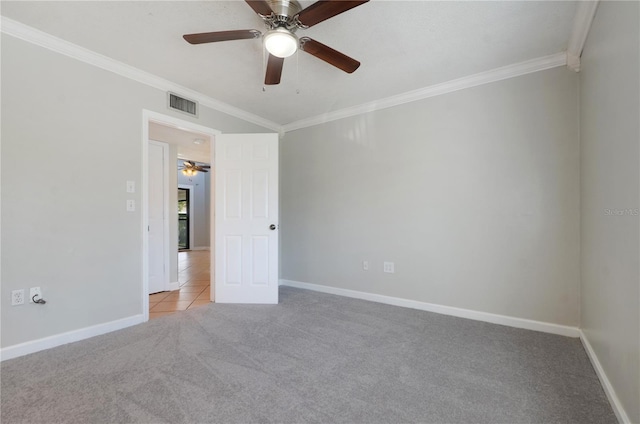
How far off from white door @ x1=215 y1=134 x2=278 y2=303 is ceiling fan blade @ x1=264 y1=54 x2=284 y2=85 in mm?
1103

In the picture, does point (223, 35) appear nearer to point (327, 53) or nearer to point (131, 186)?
point (327, 53)

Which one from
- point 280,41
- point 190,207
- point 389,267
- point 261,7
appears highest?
point 261,7

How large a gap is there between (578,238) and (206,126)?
13.0 ft

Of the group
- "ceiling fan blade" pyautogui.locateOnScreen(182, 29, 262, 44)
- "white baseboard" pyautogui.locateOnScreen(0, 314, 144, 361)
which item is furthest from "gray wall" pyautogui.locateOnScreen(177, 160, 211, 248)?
"ceiling fan blade" pyautogui.locateOnScreen(182, 29, 262, 44)

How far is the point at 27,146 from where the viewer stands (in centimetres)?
213

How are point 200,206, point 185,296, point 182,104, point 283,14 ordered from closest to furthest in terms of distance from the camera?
point 283,14, point 182,104, point 185,296, point 200,206

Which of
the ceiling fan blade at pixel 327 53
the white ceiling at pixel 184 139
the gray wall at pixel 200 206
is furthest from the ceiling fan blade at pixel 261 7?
the gray wall at pixel 200 206

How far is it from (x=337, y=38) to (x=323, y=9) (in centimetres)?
67

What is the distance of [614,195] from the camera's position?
5.05 ft

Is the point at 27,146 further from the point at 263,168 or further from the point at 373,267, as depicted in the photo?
the point at 373,267

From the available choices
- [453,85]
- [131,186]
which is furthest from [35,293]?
[453,85]

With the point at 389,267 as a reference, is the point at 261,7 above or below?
above

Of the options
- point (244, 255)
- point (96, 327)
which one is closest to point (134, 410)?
point (96, 327)

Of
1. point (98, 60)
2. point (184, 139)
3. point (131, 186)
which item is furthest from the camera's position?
point (184, 139)
